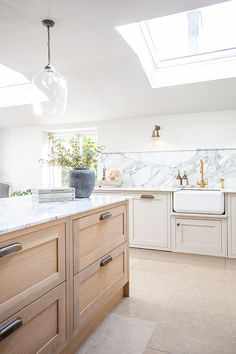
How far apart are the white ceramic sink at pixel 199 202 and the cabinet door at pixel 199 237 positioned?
0.49 feet

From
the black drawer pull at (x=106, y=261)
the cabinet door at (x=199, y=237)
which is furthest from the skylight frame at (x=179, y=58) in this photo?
the black drawer pull at (x=106, y=261)

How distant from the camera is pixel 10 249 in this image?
106 cm

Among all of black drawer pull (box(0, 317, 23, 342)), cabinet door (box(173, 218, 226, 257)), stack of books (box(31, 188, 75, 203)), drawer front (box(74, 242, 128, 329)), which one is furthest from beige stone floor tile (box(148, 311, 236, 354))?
cabinet door (box(173, 218, 226, 257))

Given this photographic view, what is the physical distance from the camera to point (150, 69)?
11.1 ft

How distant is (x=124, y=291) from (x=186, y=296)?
528 mm

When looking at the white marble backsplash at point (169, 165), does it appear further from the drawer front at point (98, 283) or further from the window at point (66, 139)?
the drawer front at point (98, 283)

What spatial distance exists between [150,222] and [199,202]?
0.71m

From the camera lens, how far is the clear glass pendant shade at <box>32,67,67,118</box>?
214 cm

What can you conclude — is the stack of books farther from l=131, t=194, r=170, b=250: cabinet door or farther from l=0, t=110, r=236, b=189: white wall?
l=0, t=110, r=236, b=189: white wall

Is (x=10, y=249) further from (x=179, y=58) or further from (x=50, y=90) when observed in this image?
(x=179, y=58)

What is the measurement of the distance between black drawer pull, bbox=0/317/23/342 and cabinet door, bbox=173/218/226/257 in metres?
2.70

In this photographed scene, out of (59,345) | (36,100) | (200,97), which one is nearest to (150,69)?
(200,97)

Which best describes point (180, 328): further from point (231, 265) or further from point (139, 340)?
point (231, 265)

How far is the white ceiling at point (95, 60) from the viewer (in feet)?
7.09
